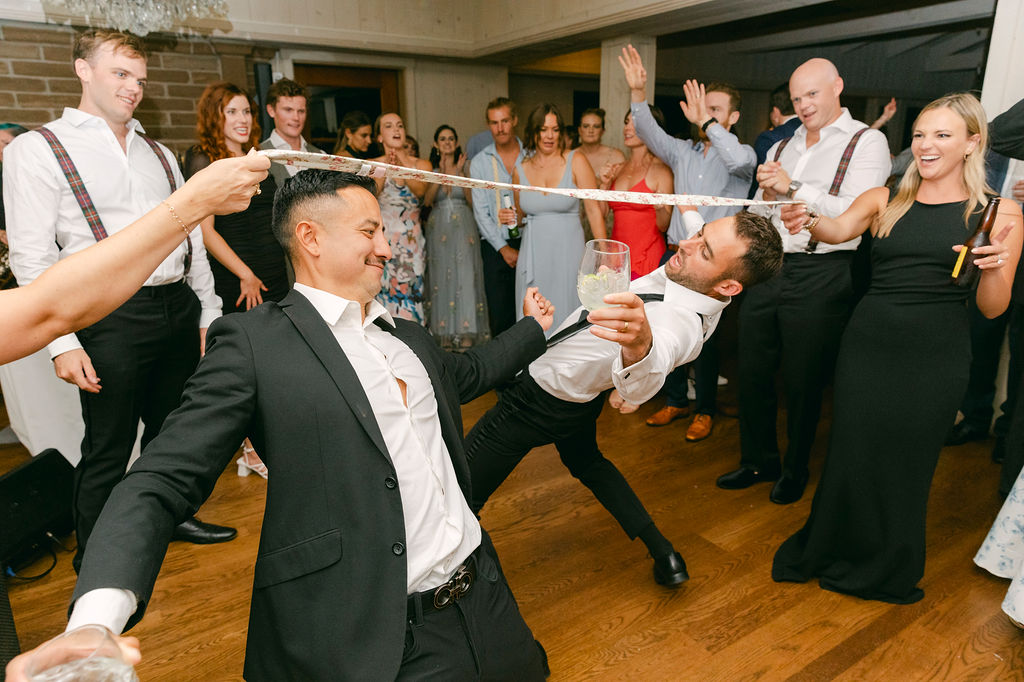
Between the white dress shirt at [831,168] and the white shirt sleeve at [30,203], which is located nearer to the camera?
the white shirt sleeve at [30,203]

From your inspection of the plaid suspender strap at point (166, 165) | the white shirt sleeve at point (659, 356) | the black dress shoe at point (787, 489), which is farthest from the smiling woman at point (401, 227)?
the white shirt sleeve at point (659, 356)

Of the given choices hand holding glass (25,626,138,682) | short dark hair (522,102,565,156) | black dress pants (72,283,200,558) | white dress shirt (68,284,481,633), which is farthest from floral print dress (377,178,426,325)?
hand holding glass (25,626,138,682)

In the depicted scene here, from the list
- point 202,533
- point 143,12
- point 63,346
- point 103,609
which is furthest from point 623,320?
point 143,12

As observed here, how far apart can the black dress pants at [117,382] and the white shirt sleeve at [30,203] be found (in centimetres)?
15

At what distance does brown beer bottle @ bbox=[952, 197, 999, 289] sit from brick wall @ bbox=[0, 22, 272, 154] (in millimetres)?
4708

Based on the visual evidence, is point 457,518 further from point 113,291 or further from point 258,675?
point 113,291

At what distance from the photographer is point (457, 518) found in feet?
4.31

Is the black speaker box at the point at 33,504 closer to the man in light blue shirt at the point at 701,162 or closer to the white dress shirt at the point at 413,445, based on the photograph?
the white dress shirt at the point at 413,445

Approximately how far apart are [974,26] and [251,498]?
7.05 meters

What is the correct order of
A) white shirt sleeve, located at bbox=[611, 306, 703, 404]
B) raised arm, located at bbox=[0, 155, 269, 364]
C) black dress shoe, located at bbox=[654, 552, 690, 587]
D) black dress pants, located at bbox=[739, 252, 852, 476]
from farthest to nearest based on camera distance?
1. black dress pants, located at bbox=[739, 252, 852, 476]
2. black dress shoe, located at bbox=[654, 552, 690, 587]
3. white shirt sleeve, located at bbox=[611, 306, 703, 404]
4. raised arm, located at bbox=[0, 155, 269, 364]

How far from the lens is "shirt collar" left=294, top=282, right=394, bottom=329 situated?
1.26 metres

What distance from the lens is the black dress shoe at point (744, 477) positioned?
283 cm

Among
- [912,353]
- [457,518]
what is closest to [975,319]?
[912,353]

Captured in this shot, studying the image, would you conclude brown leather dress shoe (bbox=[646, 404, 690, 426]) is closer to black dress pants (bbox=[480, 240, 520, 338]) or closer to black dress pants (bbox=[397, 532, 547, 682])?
black dress pants (bbox=[480, 240, 520, 338])
